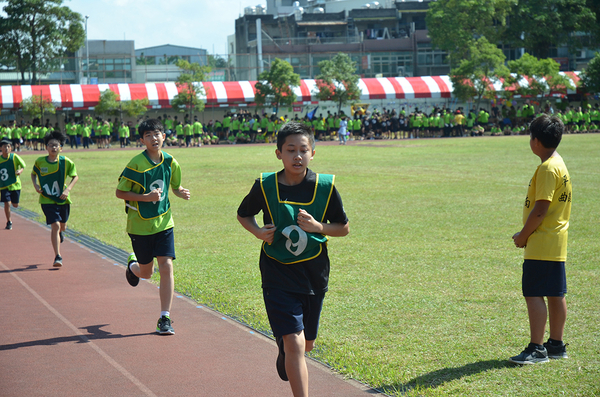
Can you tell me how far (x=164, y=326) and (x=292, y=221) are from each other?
8.43 feet

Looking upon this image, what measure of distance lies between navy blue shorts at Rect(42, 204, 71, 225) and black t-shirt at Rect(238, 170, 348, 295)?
5.90 m

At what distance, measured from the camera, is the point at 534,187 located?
493 centimetres

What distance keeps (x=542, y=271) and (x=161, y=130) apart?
12.6ft

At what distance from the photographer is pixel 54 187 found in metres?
9.23

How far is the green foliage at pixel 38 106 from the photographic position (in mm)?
47844

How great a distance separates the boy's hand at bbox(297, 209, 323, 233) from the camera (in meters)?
3.91

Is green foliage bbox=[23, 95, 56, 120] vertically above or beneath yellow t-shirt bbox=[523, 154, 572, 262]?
above

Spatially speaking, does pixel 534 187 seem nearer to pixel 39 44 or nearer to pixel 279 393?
pixel 279 393

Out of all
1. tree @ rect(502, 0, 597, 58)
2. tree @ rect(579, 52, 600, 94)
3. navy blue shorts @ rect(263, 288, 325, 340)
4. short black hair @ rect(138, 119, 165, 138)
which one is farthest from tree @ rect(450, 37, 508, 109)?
navy blue shorts @ rect(263, 288, 325, 340)

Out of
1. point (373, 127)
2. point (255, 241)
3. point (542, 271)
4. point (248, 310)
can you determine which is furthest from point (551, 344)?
point (373, 127)

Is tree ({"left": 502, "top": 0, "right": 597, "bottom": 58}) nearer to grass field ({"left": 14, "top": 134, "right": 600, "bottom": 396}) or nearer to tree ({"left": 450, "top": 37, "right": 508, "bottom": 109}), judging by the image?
tree ({"left": 450, "top": 37, "right": 508, "bottom": 109})

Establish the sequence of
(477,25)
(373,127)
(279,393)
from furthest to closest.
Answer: (477,25) < (373,127) < (279,393)

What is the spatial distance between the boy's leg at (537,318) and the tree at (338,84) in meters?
49.8

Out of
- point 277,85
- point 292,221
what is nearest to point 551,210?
point 292,221
